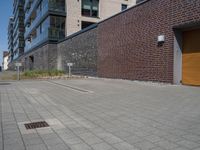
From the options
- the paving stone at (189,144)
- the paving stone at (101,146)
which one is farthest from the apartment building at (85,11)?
the paving stone at (189,144)

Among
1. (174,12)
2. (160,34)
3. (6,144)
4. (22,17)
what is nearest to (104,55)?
(160,34)

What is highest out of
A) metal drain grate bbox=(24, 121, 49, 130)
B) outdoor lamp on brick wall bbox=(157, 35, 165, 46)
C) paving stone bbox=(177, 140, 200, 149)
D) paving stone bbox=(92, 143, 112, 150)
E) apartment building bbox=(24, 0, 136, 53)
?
apartment building bbox=(24, 0, 136, 53)

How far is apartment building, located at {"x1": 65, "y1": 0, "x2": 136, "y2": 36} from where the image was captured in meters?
30.8

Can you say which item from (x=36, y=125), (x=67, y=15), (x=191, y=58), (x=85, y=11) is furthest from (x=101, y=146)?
(x=85, y=11)

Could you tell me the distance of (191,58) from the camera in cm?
1083

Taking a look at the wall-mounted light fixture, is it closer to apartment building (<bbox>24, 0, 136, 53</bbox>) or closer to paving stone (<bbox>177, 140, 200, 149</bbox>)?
paving stone (<bbox>177, 140, 200, 149</bbox>)

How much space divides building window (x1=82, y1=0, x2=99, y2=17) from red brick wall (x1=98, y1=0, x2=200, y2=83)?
1490 cm

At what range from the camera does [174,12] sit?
36.1 feet

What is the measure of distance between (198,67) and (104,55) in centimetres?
920

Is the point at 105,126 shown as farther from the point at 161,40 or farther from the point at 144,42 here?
the point at 144,42

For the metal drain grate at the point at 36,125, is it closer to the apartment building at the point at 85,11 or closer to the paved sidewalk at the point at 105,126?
the paved sidewalk at the point at 105,126

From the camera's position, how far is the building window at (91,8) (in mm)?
32219

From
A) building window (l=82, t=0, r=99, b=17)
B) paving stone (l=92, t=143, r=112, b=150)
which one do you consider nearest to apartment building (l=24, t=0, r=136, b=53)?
building window (l=82, t=0, r=99, b=17)

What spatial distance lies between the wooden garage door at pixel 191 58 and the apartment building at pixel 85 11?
22.1m
